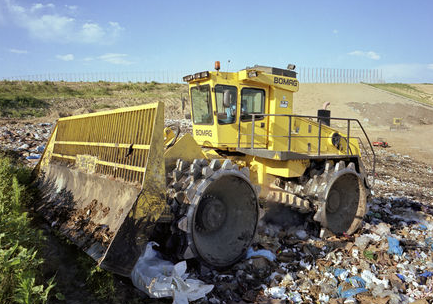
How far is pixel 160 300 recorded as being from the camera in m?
3.62

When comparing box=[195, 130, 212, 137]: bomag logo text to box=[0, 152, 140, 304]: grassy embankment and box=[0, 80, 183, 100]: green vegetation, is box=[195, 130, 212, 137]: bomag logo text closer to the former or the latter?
box=[0, 152, 140, 304]: grassy embankment

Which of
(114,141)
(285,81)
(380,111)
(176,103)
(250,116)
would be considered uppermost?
(380,111)

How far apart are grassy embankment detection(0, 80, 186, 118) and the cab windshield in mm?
19990

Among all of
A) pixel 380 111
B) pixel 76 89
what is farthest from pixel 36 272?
pixel 380 111

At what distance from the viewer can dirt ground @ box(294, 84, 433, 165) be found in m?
24.5

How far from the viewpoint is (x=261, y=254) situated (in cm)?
483

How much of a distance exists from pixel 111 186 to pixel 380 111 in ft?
134

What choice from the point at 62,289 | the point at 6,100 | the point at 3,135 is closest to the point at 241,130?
the point at 62,289

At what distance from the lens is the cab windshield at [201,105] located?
19.0 feet

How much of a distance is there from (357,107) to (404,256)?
3818 cm

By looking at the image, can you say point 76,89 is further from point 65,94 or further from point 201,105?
point 201,105

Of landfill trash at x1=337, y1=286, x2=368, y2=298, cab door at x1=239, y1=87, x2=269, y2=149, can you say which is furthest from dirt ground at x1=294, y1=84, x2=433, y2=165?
landfill trash at x1=337, y1=286, x2=368, y2=298

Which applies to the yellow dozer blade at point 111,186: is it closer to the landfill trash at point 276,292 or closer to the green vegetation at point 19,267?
the green vegetation at point 19,267

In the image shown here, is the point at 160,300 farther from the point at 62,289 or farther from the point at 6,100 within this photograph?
the point at 6,100
